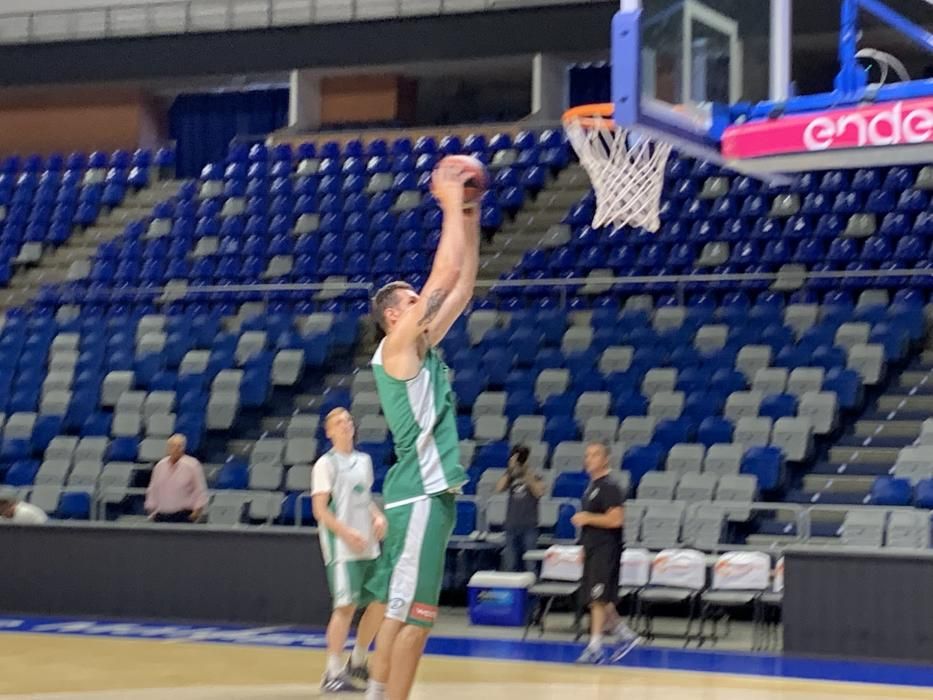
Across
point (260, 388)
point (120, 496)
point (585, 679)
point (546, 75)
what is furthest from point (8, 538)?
point (546, 75)

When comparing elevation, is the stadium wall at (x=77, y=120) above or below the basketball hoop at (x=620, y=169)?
above

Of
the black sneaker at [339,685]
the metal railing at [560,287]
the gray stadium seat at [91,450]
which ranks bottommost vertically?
the black sneaker at [339,685]

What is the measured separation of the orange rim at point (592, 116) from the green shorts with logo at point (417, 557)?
4522 millimetres

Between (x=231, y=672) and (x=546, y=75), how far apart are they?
45.7 feet

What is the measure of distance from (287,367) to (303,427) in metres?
1.32

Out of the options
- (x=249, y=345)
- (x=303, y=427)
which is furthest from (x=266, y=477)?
(x=249, y=345)

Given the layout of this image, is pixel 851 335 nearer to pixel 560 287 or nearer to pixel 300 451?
pixel 560 287

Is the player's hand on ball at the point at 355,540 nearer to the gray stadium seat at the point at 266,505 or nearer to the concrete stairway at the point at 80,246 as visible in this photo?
the gray stadium seat at the point at 266,505

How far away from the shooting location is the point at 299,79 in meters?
24.7

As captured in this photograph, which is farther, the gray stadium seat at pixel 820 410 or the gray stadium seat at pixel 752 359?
the gray stadium seat at pixel 752 359

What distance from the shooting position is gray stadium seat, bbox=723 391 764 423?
15341 millimetres

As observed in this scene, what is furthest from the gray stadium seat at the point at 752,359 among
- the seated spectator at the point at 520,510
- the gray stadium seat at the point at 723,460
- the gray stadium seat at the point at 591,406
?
the seated spectator at the point at 520,510

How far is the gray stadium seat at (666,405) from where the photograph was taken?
1565 cm

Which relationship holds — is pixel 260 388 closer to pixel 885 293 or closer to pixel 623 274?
pixel 623 274
